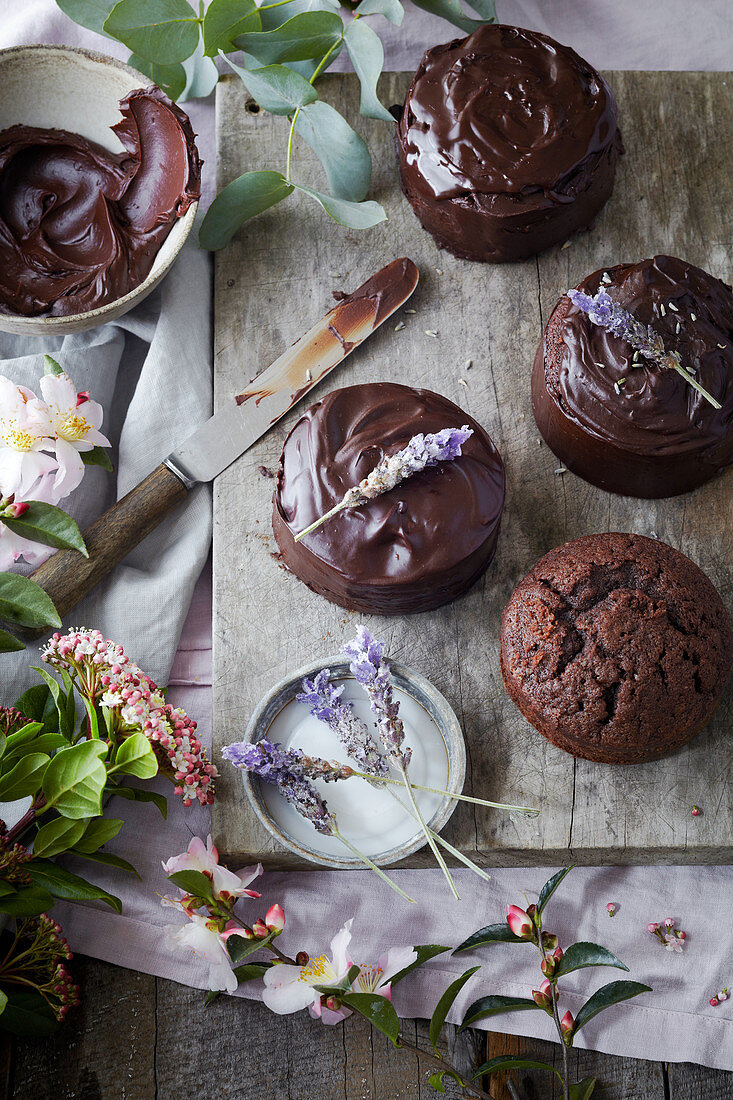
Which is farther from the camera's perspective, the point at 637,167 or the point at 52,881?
the point at 637,167

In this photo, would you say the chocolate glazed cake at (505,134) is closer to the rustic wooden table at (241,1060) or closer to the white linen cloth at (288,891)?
the white linen cloth at (288,891)

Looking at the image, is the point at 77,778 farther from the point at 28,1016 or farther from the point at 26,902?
the point at 28,1016

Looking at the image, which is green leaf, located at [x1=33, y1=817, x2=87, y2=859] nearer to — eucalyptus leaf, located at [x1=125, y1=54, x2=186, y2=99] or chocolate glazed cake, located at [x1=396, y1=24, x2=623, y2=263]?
eucalyptus leaf, located at [x1=125, y1=54, x2=186, y2=99]

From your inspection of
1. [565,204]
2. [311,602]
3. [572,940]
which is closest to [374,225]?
[565,204]

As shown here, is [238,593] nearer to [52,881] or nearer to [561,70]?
[52,881]

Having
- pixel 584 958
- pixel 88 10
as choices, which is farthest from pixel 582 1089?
pixel 88 10

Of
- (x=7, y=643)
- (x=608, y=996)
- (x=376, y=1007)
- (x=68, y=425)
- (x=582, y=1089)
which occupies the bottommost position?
(x=582, y=1089)
